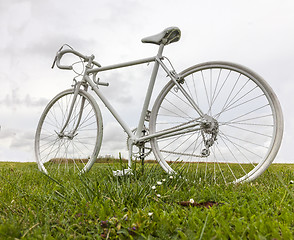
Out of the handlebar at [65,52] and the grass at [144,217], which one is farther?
the handlebar at [65,52]

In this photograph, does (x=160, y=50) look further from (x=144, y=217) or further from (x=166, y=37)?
(x=144, y=217)

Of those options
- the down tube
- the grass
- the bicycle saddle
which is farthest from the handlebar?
the grass

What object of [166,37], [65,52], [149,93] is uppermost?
[65,52]

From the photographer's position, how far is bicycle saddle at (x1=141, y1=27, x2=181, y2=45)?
303cm

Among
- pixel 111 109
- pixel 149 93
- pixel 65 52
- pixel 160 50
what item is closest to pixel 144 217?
pixel 149 93

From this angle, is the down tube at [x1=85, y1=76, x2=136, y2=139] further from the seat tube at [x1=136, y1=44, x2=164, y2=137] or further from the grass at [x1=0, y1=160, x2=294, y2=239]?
the grass at [x1=0, y1=160, x2=294, y2=239]

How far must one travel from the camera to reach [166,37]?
3.08 m

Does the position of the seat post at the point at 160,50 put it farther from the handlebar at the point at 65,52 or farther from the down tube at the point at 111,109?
the handlebar at the point at 65,52

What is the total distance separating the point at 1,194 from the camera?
255cm

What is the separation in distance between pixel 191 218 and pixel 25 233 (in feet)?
2.88

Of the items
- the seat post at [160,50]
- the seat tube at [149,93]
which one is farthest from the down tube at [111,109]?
the seat post at [160,50]

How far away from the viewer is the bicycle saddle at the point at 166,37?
3.03 meters

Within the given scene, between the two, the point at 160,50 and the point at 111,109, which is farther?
the point at 111,109

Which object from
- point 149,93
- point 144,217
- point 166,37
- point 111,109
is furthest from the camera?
point 111,109
